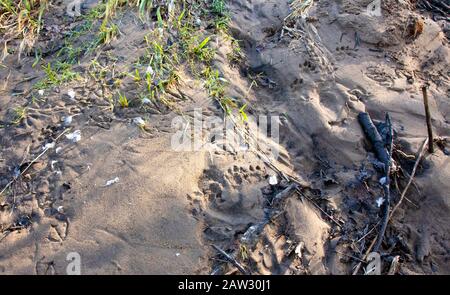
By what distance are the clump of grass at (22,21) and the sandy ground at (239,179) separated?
0.64 ft

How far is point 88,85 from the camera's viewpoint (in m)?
2.93

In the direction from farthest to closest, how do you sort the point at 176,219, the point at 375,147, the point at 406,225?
the point at 375,147 < the point at 406,225 < the point at 176,219

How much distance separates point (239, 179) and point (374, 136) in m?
1.00

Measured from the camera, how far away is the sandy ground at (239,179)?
2.30 meters

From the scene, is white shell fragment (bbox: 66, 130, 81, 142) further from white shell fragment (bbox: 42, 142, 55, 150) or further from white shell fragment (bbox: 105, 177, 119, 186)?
white shell fragment (bbox: 105, 177, 119, 186)

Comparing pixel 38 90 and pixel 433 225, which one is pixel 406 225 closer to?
pixel 433 225

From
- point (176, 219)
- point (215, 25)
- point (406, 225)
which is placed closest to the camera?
point (176, 219)

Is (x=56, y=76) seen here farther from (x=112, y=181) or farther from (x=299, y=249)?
(x=299, y=249)

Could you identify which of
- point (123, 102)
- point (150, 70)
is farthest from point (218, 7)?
point (123, 102)

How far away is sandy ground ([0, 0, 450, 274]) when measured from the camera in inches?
90.7
